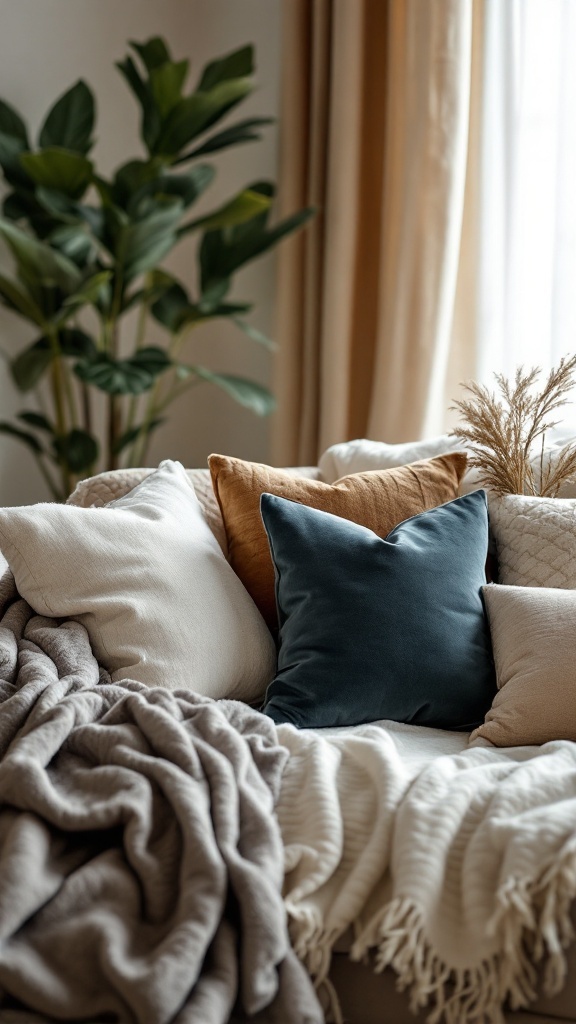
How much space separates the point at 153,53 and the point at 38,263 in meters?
0.82

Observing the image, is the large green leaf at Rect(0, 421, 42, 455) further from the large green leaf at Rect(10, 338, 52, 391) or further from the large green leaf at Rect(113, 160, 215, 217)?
the large green leaf at Rect(113, 160, 215, 217)

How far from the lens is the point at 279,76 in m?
3.55

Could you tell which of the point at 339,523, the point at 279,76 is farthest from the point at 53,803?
the point at 279,76

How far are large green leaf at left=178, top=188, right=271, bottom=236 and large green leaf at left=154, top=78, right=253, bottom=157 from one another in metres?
0.22

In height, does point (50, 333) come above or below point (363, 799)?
above

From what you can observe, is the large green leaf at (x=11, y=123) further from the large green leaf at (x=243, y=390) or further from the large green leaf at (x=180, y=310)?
the large green leaf at (x=243, y=390)

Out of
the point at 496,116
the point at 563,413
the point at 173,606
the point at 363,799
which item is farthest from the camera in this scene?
the point at 496,116

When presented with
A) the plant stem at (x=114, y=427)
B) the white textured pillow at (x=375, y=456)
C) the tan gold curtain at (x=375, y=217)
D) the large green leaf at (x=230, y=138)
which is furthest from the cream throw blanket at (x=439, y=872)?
the large green leaf at (x=230, y=138)

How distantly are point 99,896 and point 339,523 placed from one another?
2.51 ft

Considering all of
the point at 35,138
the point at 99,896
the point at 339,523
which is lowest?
the point at 99,896

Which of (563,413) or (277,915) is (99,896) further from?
(563,413)

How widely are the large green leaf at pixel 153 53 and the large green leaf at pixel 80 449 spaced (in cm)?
115

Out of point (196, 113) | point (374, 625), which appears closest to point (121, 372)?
point (196, 113)

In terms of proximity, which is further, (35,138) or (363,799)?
(35,138)
